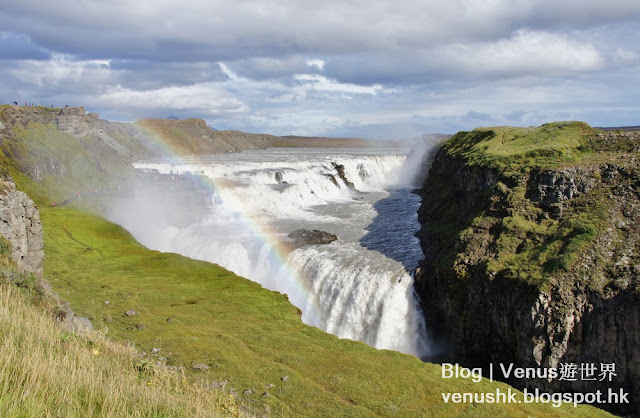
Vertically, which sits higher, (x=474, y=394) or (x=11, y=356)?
(x=11, y=356)

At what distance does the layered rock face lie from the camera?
22500 mm

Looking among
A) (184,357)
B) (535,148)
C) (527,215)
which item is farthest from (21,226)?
(535,148)

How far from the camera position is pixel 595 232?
29656mm

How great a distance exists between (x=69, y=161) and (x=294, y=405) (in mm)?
101980

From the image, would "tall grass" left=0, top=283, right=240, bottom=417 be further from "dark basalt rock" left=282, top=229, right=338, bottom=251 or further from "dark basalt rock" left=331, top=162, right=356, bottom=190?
"dark basalt rock" left=331, top=162, right=356, bottom=190

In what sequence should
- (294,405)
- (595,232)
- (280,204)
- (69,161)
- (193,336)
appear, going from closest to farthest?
1. (294,405)
2. (193,336)
3. (595,232)
4. (280,204)
5. (69,161)

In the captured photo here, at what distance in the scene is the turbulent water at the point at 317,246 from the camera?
1416 inches

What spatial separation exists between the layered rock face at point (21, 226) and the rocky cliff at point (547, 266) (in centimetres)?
2744

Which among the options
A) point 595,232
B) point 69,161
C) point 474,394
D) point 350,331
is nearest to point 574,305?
point 595,232

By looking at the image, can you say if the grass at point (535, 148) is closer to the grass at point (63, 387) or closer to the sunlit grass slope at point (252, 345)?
the sunlit grass slope at point (252, 345)

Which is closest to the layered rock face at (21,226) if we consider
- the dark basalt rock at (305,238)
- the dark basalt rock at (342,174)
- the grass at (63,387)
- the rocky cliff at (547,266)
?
the grass at (63,387)

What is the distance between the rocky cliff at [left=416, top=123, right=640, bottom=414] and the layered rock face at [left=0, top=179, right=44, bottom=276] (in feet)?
90.0

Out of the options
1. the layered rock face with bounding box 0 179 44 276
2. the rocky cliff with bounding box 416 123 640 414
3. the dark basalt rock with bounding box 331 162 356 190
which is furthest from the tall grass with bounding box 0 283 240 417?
the dark basalt rock with bounding box 331 162 356 190

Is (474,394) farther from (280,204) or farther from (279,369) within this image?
(280,204)
